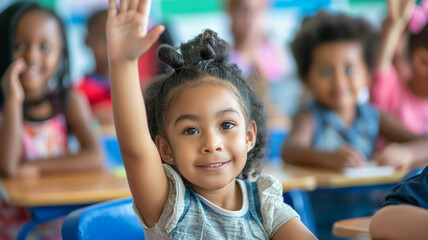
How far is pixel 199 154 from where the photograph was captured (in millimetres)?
1239

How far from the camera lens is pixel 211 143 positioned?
122 centimetres

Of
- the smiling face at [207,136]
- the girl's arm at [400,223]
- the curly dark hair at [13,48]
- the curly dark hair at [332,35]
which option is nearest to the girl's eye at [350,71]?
the curly dark hair at [332,35]

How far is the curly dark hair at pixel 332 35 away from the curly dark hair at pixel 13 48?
1.19 m

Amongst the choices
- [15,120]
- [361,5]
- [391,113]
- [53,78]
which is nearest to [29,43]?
[53,78]

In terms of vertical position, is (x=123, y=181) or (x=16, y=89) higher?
(x=16, y=89)

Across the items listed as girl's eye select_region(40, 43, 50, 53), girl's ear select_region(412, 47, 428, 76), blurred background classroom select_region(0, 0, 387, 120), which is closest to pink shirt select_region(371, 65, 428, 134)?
girl's ear select_region(412, 47, 428, 76)

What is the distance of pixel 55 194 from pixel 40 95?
901mm

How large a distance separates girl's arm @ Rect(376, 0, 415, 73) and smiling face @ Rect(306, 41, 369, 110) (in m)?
0.28

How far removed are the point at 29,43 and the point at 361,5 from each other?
545 centimetres

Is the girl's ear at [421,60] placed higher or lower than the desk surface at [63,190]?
higher

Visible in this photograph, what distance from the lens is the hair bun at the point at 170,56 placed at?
131 centimetres

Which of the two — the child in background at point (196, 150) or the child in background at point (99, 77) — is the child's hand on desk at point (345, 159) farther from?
the child in background at point (99, 77)

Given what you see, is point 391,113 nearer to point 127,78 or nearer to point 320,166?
point 320,166

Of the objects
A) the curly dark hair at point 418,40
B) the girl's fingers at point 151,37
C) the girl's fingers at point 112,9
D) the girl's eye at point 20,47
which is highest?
the girl's fingers at point 112,9
